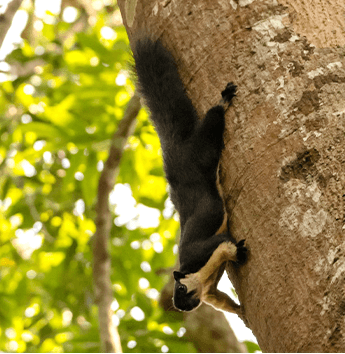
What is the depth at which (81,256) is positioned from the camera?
434 centimetres

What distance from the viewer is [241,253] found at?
4.58ft

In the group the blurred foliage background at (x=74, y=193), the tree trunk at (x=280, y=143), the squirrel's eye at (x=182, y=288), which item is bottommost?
the blurred foliage background at (x=74, y=193)

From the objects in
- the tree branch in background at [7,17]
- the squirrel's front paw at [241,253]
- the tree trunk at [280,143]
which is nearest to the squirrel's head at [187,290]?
the tree trunk at [280,143]

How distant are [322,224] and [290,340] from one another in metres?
0.28

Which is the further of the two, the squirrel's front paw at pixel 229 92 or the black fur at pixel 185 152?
the black fur at pixel 185 152

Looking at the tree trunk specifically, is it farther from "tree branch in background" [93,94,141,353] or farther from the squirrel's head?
"tree branch in background" [93,94,141,353]

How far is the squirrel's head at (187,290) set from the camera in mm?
2094

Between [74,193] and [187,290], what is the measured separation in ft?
7.76

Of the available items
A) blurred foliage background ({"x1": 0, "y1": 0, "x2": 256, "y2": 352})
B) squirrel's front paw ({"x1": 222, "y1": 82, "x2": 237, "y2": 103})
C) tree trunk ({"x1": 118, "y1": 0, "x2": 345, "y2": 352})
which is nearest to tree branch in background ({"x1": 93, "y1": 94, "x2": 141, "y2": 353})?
blurred foliage background ({"x1": 0, "y1": 0, "x2": 256, "y2": 352})

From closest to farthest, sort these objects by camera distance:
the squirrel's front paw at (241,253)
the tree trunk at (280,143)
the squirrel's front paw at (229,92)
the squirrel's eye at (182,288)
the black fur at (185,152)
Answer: the tree trunk at (280,143) → the squirrel's front paw at (241,253) → the squirrel's front paw at (229,92) → the black fur at (185,152) → the squirrel's eye at (182,288)

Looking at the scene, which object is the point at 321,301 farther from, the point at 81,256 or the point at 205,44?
the point at 81,256

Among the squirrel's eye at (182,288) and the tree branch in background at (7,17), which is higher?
the tree branch in background at (7,17)

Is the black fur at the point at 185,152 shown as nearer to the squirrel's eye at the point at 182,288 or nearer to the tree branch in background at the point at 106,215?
the squirrel's eye at the point at 182,288

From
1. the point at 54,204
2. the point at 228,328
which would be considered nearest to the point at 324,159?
the point at 228,328
